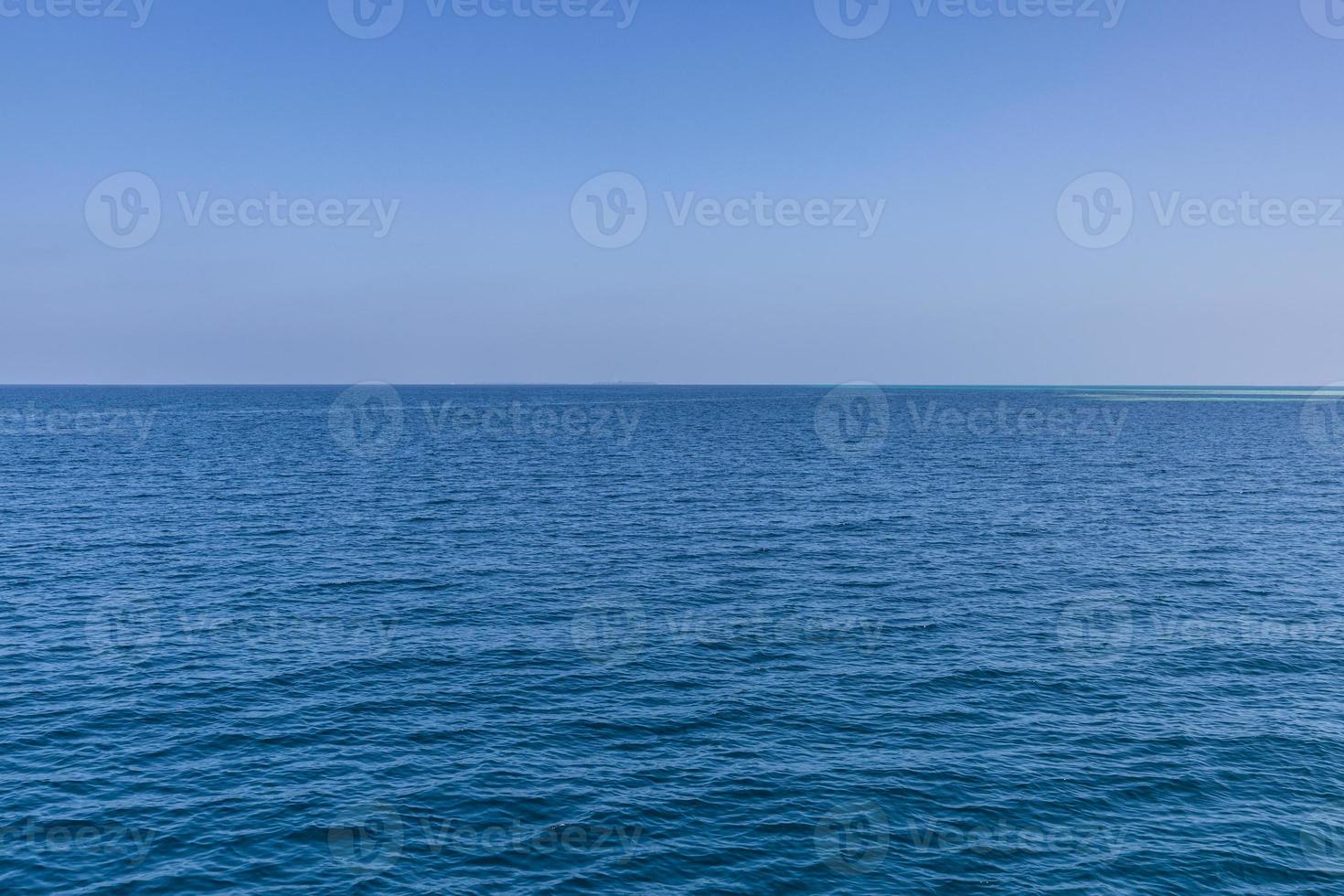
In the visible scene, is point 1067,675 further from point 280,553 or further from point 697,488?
point 697,488

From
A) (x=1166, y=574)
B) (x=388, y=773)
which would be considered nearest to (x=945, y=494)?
(x=1166, y=574)

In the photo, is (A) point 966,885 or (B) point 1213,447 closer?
(A) point 966,885

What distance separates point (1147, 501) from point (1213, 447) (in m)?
71.5

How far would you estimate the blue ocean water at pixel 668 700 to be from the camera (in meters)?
23.3

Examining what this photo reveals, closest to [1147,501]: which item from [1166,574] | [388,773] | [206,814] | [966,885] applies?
[1166,574]

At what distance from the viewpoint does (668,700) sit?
33656mm

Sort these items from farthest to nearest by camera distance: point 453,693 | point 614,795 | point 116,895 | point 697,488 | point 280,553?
point 697,488 < point 280,553 < point 453,693 < point 614,795 < point 116,895

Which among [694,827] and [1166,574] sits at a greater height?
[1166,574]

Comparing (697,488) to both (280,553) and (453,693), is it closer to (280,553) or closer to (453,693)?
(280,553)

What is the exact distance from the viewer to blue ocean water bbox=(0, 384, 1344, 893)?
23.3 m

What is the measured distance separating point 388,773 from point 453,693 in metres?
6.58

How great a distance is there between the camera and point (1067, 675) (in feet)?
118

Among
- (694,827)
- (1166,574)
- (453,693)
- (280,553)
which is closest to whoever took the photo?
(694,827)

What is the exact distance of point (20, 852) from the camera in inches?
891
